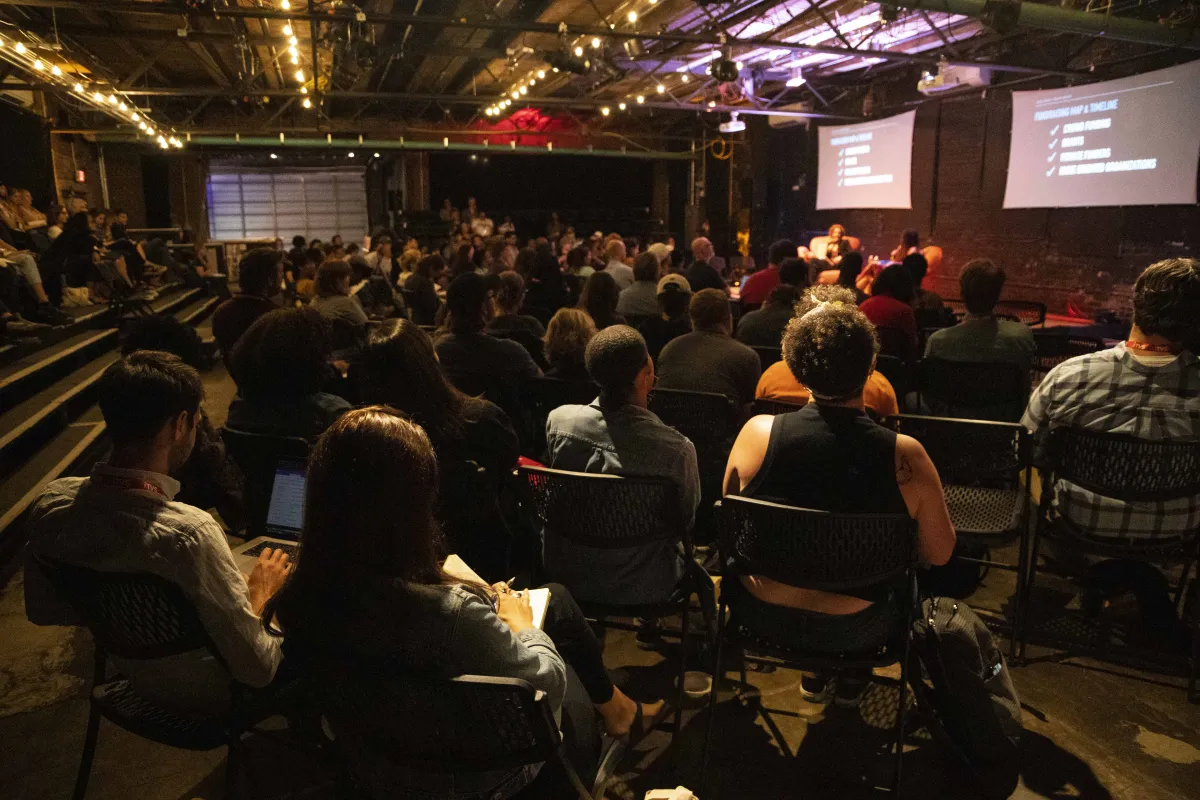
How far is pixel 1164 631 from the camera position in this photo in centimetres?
299

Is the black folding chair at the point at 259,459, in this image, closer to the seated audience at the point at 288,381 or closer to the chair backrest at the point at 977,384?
the seated audience at the point at 288,381

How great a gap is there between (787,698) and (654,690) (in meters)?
0.46

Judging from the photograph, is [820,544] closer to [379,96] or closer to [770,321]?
[770,321]

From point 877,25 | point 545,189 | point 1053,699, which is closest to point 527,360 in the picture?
point 1053,699

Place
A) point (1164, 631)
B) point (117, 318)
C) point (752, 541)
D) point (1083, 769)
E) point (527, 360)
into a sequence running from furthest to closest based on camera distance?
point (117, 318) → point (527, 360) → point (1164, 631) → point (1083, 769) → point (752, 541)

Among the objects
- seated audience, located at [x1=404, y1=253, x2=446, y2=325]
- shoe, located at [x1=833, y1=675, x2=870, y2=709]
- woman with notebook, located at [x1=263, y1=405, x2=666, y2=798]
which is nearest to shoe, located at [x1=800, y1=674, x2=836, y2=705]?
shoe, located at [x1=833, y1=675, x2=870, y2=709]

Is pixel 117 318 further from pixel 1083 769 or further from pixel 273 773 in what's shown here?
pixel 1083 769

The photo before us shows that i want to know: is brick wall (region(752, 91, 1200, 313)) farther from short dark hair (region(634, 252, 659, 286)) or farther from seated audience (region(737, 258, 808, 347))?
short dark hair (region(634, 252, 659, 286))

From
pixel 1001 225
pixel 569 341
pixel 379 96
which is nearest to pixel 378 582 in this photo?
pixel 569 341

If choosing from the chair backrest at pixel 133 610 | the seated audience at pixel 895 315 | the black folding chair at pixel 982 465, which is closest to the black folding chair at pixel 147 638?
the chair backrest at pixel 133 610

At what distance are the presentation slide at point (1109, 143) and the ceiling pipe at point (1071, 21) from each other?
0.58 metres

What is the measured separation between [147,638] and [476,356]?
2323 mm

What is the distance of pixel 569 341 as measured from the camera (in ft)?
12.5

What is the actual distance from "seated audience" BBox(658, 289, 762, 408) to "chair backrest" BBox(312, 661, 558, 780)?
8.00 feet
